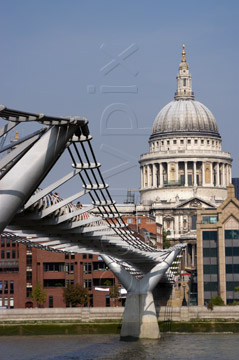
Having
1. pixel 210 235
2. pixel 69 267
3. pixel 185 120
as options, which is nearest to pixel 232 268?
pixel 210 235

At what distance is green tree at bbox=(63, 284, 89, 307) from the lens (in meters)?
111

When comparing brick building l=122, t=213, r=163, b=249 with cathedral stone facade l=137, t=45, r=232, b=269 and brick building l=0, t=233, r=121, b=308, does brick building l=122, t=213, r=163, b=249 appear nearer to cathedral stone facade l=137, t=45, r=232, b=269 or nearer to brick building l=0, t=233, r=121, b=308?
cathedral stone facade l=137, t=45, r=232, b=269

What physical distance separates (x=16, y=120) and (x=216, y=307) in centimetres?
6554

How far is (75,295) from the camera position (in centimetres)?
11094

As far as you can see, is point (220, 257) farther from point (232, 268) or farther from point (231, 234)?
point (231, 234)

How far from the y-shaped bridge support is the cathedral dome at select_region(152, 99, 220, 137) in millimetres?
111134

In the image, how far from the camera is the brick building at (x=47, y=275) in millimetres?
115250

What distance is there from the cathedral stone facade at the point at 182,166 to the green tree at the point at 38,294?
66382 millimetres

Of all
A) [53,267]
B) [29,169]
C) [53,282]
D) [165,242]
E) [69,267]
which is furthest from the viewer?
[165,242]

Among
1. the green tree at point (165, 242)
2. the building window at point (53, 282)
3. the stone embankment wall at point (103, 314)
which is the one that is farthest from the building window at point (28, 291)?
the green tree at point (165, 242)

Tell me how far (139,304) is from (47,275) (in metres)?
38.8

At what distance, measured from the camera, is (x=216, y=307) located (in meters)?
93.1

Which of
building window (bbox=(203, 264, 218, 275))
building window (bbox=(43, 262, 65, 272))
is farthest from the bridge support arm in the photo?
building window (bbox=(43, 262, 65, 272))

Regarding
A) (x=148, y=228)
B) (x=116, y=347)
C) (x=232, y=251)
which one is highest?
(x=148, y=228)
